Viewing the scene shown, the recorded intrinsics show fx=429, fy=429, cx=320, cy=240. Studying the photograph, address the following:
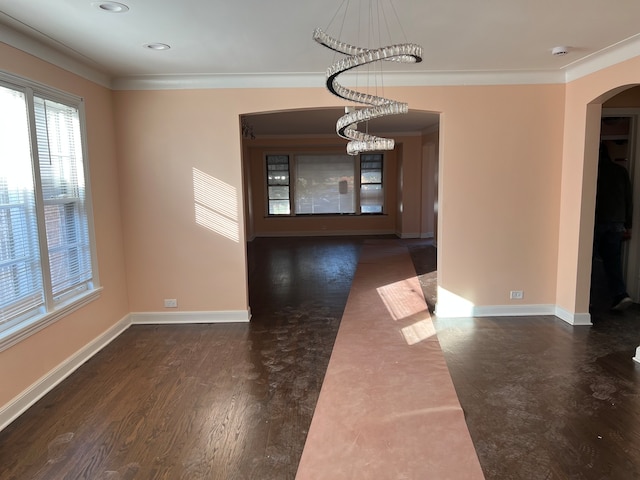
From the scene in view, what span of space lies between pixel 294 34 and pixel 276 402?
268 cm

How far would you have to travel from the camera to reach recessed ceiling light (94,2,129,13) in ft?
8.48

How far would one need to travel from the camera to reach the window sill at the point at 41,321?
9.36 ft

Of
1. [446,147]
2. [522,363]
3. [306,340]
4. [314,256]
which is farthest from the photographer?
[314,256]

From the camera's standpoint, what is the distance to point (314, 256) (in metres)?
8.77

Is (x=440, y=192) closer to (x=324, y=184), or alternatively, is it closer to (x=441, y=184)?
(x=441, y=184)

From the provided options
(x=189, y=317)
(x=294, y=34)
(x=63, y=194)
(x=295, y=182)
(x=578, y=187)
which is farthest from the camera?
(x=295, y=182)

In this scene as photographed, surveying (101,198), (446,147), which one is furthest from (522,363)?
(101,198)

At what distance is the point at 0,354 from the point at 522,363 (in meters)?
3.87

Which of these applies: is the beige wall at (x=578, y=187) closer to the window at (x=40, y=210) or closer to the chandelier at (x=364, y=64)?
the chandelier at (x=364, y=64)

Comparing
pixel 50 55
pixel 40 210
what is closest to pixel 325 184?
pixel 50 55

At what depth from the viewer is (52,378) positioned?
3324 millimetres

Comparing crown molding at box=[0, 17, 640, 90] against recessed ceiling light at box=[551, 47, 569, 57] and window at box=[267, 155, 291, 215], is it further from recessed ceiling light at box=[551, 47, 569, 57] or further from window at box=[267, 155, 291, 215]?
window at box=[267, 155, 291, 215]

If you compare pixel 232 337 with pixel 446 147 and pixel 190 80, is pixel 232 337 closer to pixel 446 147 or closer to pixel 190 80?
pixel 190 80

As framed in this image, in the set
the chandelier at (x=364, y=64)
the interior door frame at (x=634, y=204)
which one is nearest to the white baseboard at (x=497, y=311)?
the interior door frame at (x=634, y=204)
